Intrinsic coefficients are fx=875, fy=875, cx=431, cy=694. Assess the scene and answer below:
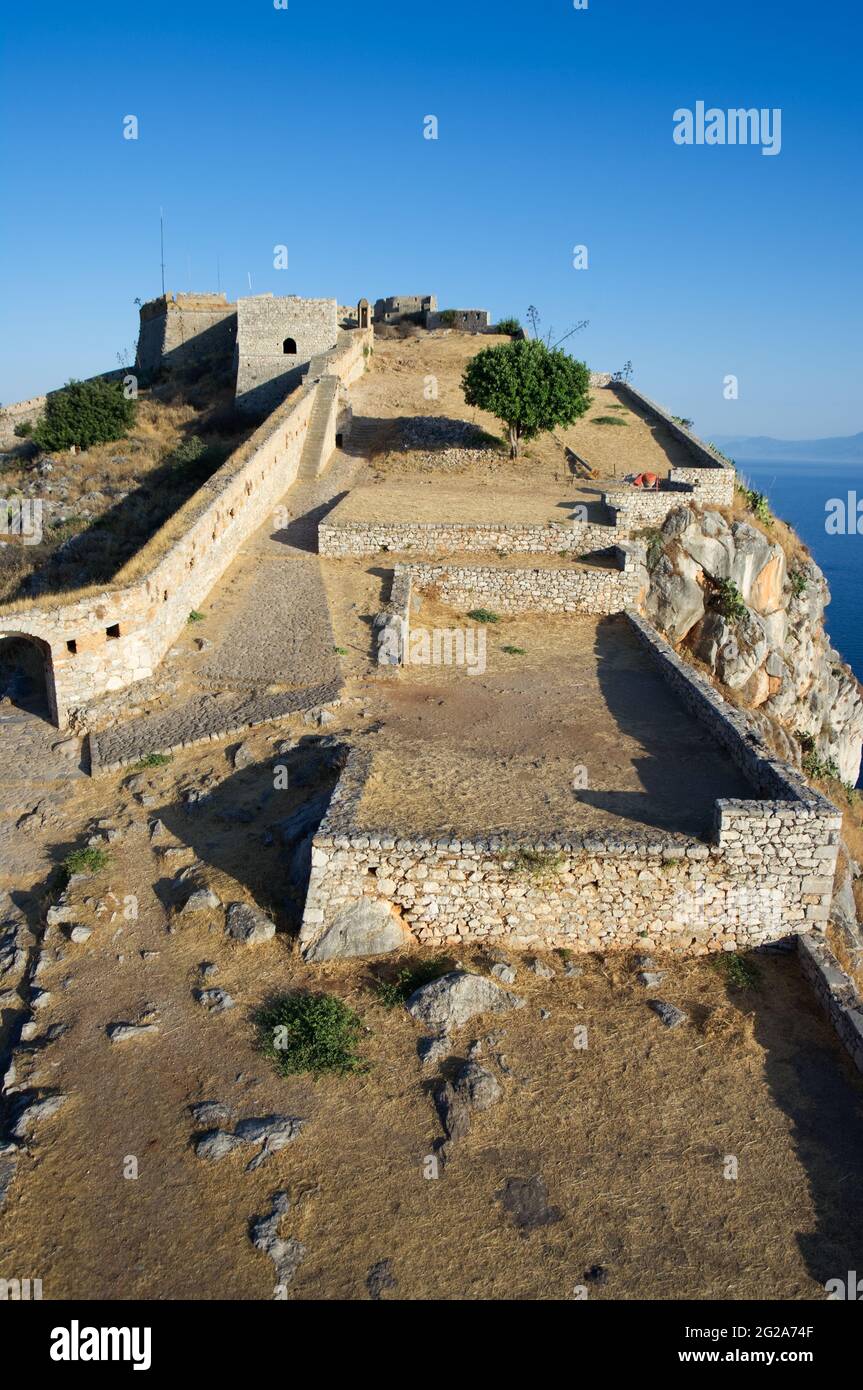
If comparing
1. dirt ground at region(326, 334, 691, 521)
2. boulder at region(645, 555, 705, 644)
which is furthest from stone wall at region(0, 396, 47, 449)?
boulder at region(645, 555, 705, 644)

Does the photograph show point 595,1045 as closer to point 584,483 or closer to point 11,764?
point 11,764

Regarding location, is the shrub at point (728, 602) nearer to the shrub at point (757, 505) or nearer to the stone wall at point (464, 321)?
the shrub at point (757, 505)

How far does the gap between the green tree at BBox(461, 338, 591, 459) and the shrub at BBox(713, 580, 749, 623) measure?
7.89 meters

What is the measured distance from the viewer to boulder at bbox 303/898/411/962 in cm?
838

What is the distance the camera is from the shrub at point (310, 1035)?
7.07m

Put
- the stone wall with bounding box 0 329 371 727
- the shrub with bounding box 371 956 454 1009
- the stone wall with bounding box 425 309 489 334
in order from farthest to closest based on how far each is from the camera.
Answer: the stone wall with bounding box 425 309 489 334 < the stone wall with bounding box 0 329 371 727 < the shrub with bounding box 371 956 454 1009

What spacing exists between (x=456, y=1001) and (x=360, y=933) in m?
1.23

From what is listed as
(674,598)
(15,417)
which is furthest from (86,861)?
(15,417)

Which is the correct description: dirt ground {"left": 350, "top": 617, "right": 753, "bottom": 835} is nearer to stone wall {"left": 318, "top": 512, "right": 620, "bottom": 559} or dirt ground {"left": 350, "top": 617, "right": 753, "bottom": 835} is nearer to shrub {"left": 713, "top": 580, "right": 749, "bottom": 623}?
stone wall {"left": 318, "top": 512, "right": 620, "bottom": 559}

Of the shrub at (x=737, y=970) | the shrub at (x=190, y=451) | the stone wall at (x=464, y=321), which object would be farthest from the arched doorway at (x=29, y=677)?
the stone wall at (x=464, y=321)

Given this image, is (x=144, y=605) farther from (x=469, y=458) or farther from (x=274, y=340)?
(x=274, y=340)

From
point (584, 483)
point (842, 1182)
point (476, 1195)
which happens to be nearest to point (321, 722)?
point (476, 1195)

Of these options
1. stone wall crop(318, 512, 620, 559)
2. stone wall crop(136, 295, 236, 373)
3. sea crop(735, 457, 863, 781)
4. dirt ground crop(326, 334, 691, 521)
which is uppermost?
stone wall crop(136, 295, 236, 373)

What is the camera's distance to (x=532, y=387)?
82.1ft
